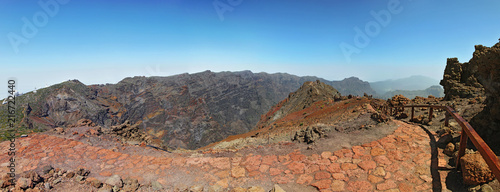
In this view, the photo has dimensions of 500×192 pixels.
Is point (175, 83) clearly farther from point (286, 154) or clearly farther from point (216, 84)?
point (286, 154)

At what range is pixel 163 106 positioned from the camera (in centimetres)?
8188

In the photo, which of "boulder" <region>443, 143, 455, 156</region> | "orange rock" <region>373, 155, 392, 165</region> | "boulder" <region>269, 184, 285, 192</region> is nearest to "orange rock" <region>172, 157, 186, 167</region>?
"boulder" <region>269, 184, 285, 192</region>

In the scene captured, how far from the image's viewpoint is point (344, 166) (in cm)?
516

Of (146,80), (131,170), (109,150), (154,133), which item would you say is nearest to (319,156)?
(131,170)

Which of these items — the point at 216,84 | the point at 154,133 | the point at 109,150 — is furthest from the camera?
the point at 216,84

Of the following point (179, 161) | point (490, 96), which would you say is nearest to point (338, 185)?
point (179, 161)

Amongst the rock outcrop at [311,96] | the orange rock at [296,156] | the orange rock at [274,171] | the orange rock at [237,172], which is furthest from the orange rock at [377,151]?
the rock outcrop at [311,96]

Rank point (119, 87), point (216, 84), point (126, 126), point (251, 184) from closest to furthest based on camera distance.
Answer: point (251, 184), point (126, 126), point (119, 87), point (216, 84)

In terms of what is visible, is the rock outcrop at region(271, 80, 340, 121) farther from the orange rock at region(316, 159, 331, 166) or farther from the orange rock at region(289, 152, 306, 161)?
the orange rock at region(316, 159, 331, 166)

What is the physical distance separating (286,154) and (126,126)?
7892 mm

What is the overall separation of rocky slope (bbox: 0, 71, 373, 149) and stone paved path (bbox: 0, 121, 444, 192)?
52.6 m

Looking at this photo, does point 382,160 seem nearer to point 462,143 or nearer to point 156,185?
point 462,143

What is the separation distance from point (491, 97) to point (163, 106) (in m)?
87.0

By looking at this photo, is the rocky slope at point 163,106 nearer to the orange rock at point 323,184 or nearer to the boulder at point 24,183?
the boulder at point 24,183
